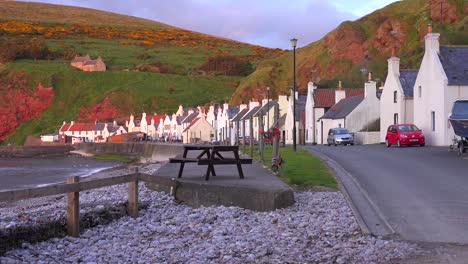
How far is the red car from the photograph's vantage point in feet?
144

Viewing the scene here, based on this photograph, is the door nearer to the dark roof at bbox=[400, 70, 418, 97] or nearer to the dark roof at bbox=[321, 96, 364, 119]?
the dark roof at bbox=[400, 70, 418, 97]

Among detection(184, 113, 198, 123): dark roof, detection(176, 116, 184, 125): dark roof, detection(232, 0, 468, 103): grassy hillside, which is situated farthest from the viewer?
detection(176, 116, 184, 125): dark roof

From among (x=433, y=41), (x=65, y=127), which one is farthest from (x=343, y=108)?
(x=65, y=127)

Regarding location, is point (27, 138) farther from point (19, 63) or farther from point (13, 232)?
point (13, 232)

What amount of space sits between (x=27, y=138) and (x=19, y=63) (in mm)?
56750

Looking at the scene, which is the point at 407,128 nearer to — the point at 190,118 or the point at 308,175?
the point at 308,175

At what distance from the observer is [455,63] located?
1781 inches

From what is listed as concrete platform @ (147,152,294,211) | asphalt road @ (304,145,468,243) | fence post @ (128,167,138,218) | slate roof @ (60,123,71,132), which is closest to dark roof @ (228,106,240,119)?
slate roof @ (60,123,71,132)

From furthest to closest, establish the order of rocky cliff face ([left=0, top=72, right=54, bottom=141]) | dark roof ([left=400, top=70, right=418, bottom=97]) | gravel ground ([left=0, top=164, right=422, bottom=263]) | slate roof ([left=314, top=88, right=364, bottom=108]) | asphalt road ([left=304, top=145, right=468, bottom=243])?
rocky cliff face ([left=0, top=72, right=54, bottom=141])
slate roof ([left=314, top=88, right=364, bottom=108])
dark roof ([left=400, top=70, right=418, bottom=97])
asphalt road ([left=304, top=145, right=468, bottom=243])
gravel ground ([left=0, top=164, right=422, bottom=263])

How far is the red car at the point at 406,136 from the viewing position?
43.8 metres

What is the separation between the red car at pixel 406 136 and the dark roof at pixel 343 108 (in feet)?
69.9

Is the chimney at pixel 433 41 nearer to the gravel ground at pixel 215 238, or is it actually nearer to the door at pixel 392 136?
the door at pixel 392 136

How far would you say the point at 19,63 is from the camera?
19725 cm

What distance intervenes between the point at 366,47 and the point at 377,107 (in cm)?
4934
